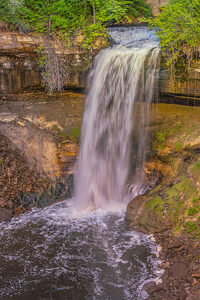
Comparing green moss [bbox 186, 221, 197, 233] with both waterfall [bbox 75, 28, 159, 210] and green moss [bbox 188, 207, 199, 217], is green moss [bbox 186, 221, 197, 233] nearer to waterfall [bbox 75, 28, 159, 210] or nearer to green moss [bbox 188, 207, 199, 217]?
green moss [bbox 188, 207, 199, 217]

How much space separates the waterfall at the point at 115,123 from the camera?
25.8ft

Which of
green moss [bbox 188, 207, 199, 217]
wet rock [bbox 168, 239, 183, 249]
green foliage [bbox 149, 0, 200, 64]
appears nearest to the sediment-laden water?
wet rock [bbox 168, 239, 183, 249]

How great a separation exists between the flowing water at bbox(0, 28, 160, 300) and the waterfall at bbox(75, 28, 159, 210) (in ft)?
0.09

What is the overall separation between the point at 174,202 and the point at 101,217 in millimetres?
2108

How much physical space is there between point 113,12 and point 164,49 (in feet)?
11.8

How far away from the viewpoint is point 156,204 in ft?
22.2

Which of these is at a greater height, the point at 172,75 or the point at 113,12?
the point at 113,12

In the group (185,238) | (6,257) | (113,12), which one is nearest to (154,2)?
(113,12)

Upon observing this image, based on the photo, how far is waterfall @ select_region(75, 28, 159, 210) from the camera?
7867mm

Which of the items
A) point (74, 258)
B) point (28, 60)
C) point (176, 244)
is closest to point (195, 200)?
point (176, 244)

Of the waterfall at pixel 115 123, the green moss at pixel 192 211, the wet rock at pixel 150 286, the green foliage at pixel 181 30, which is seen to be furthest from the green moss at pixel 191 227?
the green foliage at pixel 181 30

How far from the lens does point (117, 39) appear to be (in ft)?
31.5

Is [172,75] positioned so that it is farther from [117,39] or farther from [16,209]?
[16,209]

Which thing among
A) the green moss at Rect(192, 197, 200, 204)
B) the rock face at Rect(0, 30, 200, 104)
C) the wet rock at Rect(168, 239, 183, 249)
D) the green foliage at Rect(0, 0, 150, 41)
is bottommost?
the wet rock at Rect(168, 239, 183, 249)
